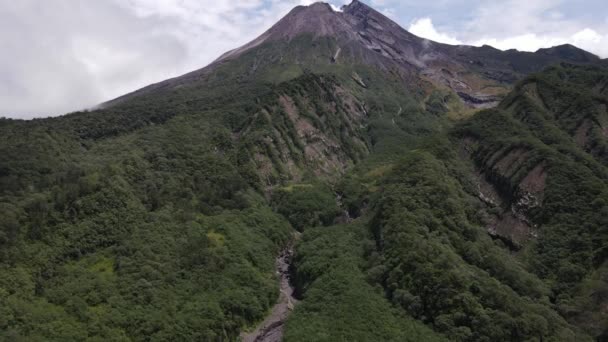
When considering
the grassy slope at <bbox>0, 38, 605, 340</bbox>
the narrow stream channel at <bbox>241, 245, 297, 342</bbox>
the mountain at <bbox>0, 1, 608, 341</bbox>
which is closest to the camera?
the grassy slope at <bbox>0, 38, 605, 340</bbox>

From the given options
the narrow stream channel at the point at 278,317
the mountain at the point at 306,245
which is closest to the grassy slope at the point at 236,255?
the mountain at the point at 306,245

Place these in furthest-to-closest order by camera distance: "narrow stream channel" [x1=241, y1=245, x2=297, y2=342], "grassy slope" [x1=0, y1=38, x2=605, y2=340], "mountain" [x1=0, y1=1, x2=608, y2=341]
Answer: "narrow stream channel" [x1=241, y1=245, x2=297, y2=342] < "mountain" [x1=0, y1=1, x2=608, y2=341] < "grassy slope" [x1=0, y1=38, x2=605, y2=340]

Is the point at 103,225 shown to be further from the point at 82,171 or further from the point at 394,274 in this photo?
the point at 394,274

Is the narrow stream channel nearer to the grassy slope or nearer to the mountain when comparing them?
the mountain

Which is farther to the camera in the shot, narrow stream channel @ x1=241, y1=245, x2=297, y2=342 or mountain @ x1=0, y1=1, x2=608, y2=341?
narrow stream channel @ x1=241, y1=245, x2=297, y2=342

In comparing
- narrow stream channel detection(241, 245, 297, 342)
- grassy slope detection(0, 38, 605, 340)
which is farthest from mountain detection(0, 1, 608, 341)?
narrow stream channel detection(241, 245, 297, 342)

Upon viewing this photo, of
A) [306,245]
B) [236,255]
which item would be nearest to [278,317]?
[236,255]

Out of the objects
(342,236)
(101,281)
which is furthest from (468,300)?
(101,281)

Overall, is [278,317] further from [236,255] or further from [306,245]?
[306,245]
